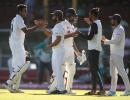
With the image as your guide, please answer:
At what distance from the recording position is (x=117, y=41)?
539 inches

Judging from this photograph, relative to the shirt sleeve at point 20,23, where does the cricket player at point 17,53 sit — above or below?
below

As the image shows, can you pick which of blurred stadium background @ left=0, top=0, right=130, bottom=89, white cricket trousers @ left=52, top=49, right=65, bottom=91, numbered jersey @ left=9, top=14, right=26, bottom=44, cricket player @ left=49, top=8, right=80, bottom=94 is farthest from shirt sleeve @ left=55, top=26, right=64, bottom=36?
blurred stadium background @ left=0, top=0, right=130, bottom=89

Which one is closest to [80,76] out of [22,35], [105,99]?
[22,35]

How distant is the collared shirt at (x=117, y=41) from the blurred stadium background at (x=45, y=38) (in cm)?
548

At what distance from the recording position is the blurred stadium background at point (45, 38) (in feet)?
67.8

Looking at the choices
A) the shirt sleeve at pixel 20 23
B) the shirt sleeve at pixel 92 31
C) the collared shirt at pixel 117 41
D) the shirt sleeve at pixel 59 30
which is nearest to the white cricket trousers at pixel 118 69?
the collared shirt at pixel 117 41

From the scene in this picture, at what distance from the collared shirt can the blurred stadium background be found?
548 cm

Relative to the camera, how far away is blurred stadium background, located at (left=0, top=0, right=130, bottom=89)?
67.8 ft

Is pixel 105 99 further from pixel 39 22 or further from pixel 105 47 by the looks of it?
pixel 105 47

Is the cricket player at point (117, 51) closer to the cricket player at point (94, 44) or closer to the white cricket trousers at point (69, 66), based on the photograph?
the cricket player at point (94, 44)

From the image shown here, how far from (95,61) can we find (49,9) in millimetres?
10926

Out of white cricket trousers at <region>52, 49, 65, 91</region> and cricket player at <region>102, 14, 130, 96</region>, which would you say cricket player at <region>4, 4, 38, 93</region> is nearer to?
white cricket trousers at <region>52, 49, 65, 91</region>

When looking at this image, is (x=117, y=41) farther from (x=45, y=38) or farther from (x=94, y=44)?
(x=45, y=38)

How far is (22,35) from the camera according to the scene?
46.5ft
